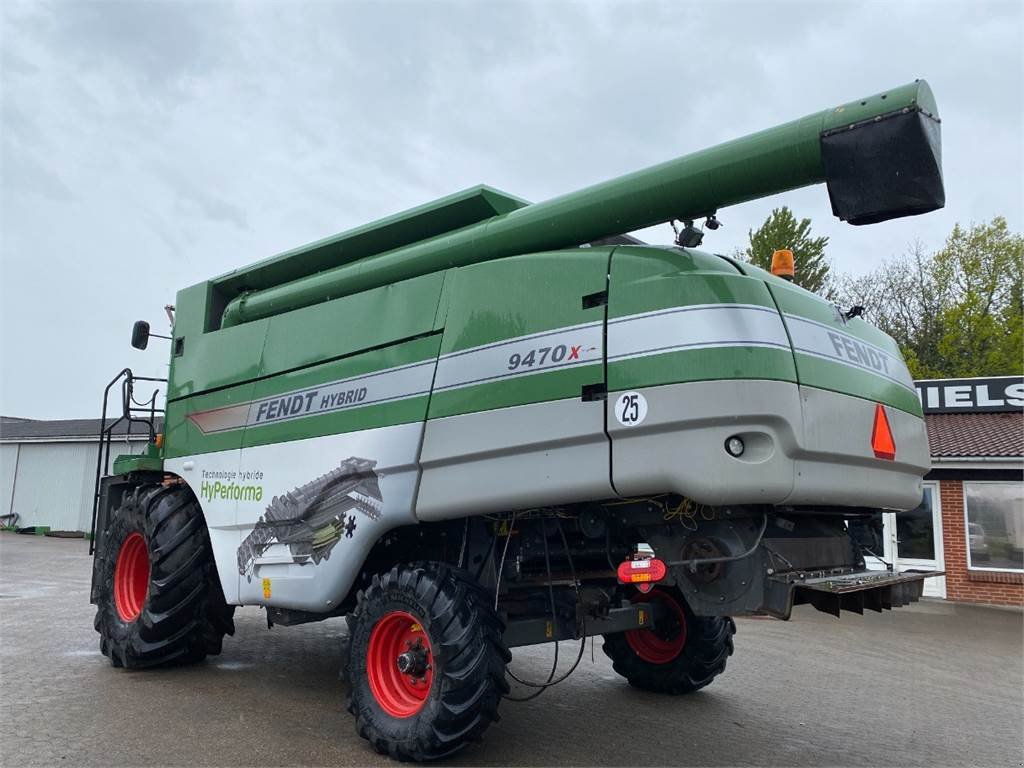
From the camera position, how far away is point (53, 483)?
26.9 metres

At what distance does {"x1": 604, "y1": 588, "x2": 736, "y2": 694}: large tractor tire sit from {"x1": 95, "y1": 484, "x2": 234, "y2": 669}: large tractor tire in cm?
321

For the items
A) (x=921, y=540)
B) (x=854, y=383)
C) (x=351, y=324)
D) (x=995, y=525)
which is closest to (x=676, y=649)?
(x=854, y=383)

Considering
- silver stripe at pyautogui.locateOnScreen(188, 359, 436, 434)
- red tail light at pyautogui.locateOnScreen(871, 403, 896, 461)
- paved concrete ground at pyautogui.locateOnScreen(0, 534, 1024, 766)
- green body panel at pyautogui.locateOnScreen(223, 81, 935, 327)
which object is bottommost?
paved concrete ground at pyautogui.locateOnScreen(0, 534, 1024, 766)

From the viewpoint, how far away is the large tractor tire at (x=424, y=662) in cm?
408

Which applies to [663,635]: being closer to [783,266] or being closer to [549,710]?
[549,710]

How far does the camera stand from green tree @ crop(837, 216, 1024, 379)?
26922 mm

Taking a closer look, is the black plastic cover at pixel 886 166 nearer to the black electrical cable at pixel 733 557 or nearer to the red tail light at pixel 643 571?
the black electrical cable at pixel 733 557

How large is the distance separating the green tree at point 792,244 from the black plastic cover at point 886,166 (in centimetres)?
2408

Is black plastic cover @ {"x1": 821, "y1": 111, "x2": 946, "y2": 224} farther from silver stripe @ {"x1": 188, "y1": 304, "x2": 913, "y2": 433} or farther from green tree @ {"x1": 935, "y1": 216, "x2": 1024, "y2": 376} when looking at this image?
green tree @ {"x1": 935, "y1": 216, "x2": 1024, "y2": 376}

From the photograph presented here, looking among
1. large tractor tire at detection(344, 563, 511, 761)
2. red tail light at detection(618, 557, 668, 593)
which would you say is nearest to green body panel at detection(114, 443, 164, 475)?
large tractor tire at detection(344, 563, 511, 761)

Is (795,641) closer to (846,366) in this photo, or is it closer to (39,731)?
(846,366)

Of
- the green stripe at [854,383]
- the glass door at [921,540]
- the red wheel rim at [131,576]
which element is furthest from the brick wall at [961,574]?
the red wheel rim at [131,576]

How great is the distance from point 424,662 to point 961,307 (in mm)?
28310

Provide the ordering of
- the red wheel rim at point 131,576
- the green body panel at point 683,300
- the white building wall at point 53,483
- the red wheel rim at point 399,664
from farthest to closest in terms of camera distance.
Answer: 1. the white building wall at point 53,483
2. the red wheel rim at point 131,576
3. the red wheel rim at point 399,664
4. the green body panel at point 683,300
